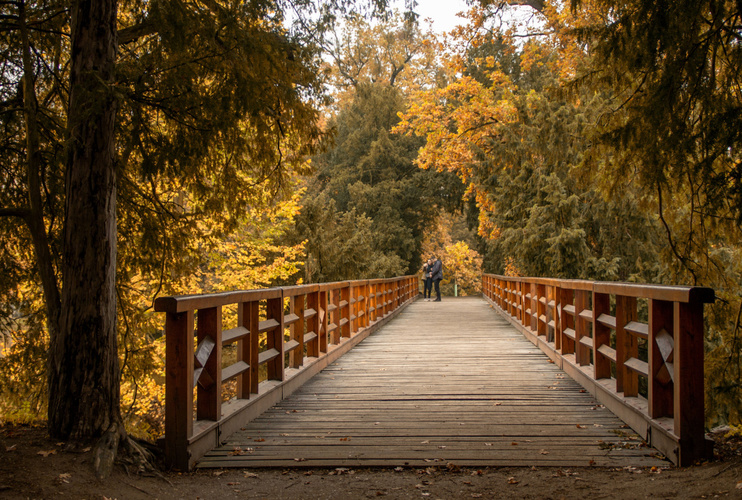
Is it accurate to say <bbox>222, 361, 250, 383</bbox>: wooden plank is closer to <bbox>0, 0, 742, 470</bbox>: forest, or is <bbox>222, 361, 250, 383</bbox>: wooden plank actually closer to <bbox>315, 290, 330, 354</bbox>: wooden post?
<bbox>0, 0, 742, 470</bbox>: forest

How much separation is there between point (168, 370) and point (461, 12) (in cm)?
1708

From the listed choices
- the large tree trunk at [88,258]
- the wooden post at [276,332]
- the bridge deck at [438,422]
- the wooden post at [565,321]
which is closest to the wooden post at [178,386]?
the bridge deck at [438,422]

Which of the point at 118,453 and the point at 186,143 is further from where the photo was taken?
the point at 186,143

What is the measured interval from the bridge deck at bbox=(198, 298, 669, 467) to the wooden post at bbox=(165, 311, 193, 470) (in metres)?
0.28

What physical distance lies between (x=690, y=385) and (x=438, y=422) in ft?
6.68

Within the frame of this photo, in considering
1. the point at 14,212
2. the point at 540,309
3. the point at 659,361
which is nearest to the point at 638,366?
the point at 659,361

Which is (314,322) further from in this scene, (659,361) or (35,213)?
(659,361)

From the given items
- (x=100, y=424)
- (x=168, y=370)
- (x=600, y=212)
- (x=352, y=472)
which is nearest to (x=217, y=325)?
(x=168, y=370)

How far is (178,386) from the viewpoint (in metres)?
3.87

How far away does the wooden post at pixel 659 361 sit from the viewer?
4.15 meters

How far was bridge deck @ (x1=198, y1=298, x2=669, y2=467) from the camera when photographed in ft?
13.7

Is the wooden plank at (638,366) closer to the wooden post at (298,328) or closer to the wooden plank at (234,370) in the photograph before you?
the wooden plank at (234,370)

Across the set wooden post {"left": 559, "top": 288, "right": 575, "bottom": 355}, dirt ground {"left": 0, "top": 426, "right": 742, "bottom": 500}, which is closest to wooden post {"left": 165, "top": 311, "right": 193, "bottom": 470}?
dirt ground {"left": 0, "top": 426, "right": 742, "bottom": 500}

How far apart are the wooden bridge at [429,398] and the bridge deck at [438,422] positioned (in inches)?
0.6
